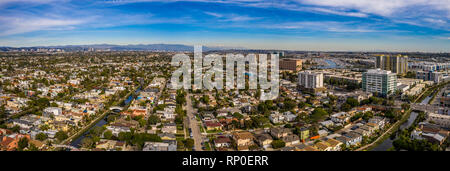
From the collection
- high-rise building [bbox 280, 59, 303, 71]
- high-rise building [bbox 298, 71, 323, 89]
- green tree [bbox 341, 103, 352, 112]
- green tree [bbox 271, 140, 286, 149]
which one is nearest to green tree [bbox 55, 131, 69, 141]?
green tree [bbox 271, 140, 286, 149]

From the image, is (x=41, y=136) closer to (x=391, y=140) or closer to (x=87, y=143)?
(x=87, y=143)

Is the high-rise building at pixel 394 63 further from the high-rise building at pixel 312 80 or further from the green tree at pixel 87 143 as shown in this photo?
the green tree at pixel 87 143

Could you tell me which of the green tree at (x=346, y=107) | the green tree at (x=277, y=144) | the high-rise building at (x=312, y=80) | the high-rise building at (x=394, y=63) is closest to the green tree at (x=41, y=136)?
the green tree at (x=277, y=144)

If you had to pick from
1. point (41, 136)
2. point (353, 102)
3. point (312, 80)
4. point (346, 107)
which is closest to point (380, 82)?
point (312, 80)

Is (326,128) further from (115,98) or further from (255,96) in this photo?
(115,98)

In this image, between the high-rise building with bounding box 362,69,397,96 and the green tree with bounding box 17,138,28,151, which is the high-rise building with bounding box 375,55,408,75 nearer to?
the high-rise building with bounding box 362,69,397,96
